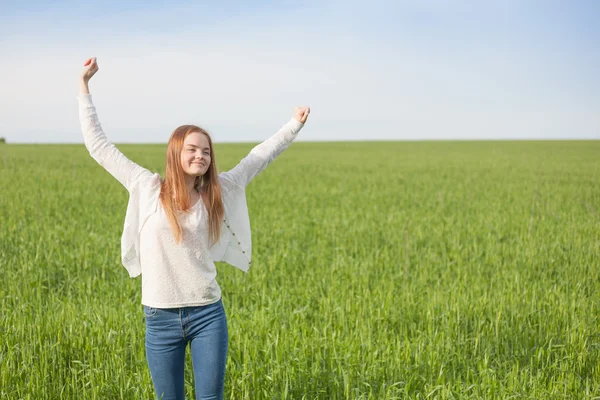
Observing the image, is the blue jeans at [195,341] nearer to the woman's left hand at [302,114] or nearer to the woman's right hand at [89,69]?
the woman's left hand at [302,114]

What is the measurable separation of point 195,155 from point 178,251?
0.53 meters

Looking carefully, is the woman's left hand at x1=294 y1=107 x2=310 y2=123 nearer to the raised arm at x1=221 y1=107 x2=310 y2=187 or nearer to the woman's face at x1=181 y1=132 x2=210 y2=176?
the raised arm at x1=221 y1=107 x2=310 y2=187

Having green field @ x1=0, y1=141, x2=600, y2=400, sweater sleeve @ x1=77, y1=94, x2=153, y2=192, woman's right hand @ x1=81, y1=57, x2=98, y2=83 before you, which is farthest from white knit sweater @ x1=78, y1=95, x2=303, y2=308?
green field @ x1=0, y1=141, x2=600, y2=400

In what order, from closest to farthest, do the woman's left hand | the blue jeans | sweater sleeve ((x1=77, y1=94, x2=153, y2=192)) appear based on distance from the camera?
the blue jeans → sweater sleeve ((x1=77, y1=94, x2=153, y2=192)) → the woman's left hand

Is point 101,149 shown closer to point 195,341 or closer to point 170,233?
point 170,233

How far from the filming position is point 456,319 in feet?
18.0

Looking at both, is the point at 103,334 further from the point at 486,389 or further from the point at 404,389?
the point at 486,389

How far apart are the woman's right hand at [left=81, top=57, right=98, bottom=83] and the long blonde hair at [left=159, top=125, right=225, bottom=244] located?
71 centimetres

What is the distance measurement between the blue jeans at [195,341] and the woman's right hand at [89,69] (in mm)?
1425

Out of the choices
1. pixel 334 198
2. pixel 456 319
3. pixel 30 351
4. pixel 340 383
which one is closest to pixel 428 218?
pixel 334 198

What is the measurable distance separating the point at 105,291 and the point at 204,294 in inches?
163

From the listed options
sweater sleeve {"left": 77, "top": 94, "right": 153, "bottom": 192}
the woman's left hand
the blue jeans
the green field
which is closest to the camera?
the blue jeans

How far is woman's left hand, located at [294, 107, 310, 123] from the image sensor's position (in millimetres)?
3352

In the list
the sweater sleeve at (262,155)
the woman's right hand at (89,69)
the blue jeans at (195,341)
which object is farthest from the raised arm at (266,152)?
the woman's right hand at (89,69)
